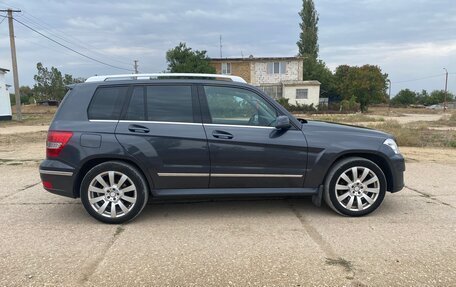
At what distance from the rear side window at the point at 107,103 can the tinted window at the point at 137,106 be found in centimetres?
12

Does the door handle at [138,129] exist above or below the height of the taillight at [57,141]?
above

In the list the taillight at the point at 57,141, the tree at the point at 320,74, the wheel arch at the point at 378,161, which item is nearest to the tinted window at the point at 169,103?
the taillight at the point at 57,141

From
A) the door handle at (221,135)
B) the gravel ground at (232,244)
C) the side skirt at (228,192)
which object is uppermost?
the door handle at (221,135)

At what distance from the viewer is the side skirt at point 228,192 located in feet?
15.1

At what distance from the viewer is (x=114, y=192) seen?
4547mm

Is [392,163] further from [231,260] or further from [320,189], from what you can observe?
[231,260]

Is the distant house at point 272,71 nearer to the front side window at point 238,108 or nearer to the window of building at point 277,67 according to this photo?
the window of building at point 277,67

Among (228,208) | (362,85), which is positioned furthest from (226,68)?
(228,208)

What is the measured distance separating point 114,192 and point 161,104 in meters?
1.26

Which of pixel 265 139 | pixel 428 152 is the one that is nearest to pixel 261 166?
pixel 265 139

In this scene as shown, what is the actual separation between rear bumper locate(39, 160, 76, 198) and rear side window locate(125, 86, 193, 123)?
0.99m

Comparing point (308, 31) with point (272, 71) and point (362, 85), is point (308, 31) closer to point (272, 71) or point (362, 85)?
point (362, 85)

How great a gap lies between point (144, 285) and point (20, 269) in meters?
1.27

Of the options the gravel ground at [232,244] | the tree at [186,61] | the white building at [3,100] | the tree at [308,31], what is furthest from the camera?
the tree at [308,31]
